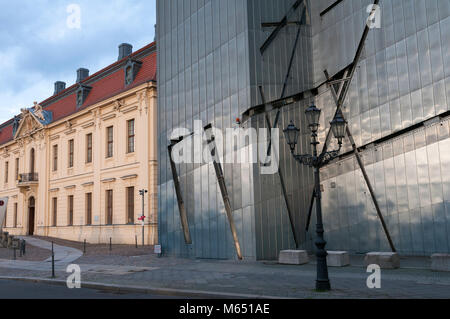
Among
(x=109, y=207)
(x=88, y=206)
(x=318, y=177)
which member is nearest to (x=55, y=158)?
(x=88, y=206)

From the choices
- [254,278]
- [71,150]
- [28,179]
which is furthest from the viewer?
[28,179]

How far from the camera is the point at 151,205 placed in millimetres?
29344

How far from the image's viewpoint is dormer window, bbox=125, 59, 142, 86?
32250 mm

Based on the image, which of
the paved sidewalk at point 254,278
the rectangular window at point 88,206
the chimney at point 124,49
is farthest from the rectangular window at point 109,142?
the paved sidewalk at point 254,278

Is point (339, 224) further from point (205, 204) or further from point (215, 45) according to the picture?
point (215, 45)

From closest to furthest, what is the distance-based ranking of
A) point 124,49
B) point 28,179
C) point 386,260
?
point 386,260, point 124,49, point 28,179

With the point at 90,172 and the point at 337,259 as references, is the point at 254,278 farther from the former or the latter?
the point at 90,172

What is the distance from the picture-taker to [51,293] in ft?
36.2

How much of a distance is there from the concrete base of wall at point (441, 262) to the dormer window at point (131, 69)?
24767mm

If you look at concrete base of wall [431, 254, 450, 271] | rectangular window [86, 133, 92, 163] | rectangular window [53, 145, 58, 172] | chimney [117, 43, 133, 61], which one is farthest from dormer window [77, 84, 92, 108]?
concrete base of wall [431, 254, 450, 271]

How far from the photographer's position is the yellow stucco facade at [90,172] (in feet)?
98.4

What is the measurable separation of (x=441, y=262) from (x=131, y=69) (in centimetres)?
2546

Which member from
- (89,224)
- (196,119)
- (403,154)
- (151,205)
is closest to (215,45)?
(196,119)
